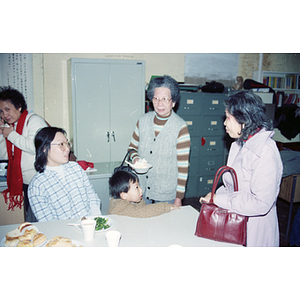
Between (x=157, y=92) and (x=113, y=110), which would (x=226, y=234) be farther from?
(x=113, y=110)

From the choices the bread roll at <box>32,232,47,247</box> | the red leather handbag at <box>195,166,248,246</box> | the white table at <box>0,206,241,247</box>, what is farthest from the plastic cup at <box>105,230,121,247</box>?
the red leather handbag at <box>195,166,248,246</box>

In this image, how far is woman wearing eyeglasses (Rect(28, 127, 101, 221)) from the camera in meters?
1.61

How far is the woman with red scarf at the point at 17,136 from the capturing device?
2.12m

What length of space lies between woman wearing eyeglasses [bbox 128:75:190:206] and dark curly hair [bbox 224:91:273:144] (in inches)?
25.3

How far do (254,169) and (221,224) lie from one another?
32cm

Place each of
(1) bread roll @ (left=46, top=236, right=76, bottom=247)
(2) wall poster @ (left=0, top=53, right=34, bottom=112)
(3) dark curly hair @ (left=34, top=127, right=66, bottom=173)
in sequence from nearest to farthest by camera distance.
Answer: (1) bread roll @ (left=46, top=236, right=76, bottom=247) → (3) dark curly hair @ (left=34, top=127, right=66, bottom=173) → (2) wall poster @ (left=0, top=53, right=34, bottom=112)

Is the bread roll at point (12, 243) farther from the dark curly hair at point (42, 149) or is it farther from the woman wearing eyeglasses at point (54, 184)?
the dark curly hair at point (42, 149)

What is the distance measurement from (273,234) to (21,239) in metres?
1.33

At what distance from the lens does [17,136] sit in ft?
6.89

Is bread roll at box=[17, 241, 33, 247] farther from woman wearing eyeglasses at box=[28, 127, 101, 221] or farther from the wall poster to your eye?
the wall poster

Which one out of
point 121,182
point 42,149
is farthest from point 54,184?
point 121,182

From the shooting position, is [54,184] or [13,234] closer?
[13,234]

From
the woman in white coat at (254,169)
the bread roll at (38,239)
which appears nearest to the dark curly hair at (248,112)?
the woman in white coat at (254,169)

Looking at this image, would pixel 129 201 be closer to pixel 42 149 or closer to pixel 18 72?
pixel 42 149
